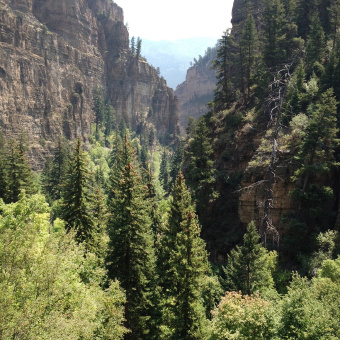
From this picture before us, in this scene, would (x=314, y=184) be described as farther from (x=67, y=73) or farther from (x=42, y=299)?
(x=67, y=73)

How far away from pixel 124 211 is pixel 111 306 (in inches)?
223

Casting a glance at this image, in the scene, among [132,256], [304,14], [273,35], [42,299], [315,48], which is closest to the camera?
[42,299]

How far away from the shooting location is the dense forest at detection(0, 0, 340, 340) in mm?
9695

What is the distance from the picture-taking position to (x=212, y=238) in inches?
1121

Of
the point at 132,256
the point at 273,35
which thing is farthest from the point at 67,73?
the point at 132,256

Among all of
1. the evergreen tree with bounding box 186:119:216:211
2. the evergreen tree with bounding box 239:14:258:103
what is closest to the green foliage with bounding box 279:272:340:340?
the evergreen tree with bounding box 186:119:216:211

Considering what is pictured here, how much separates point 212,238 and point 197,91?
16101cm

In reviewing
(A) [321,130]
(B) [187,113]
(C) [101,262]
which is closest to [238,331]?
(C) [101,262]

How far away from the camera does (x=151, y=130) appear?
11950cm

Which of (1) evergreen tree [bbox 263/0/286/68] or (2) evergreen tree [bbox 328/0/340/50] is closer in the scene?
(2) evergreen tree [bbox 328/0/340/50]

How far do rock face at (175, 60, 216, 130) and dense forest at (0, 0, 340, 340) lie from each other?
131 metres

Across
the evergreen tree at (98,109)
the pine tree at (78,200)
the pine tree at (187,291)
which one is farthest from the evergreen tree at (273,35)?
the evergreen tree at (98,109)

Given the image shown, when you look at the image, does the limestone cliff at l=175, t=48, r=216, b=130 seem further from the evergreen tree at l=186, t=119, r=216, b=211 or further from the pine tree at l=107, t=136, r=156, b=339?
the pine tree at l=107, t=136, r=156, b=339

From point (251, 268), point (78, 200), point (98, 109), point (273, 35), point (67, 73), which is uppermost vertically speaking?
point (67, 73)
